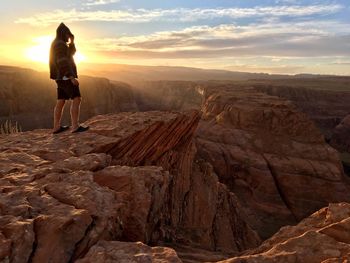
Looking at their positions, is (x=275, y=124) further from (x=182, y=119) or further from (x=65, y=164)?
(x=65, y=164)

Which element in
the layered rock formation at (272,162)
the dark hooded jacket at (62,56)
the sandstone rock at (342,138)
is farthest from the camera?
the sandstone rock at (342,138)

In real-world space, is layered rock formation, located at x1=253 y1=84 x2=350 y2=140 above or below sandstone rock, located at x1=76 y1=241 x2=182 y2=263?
below

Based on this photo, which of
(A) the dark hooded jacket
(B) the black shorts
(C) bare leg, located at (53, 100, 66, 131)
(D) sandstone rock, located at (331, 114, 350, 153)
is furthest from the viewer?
(D) sandstone rock, located at (331, 114, 350, 153)

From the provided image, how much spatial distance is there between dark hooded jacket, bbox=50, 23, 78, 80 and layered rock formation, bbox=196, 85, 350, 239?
57.2 ft

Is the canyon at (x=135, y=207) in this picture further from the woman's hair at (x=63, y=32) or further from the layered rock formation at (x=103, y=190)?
the woman's hair at (x=63, y=32)

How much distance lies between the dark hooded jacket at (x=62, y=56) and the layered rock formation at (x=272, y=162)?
57.2 ft

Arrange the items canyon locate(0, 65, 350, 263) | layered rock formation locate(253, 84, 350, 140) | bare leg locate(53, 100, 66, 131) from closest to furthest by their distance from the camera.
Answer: canyon locate(0, 65, 350, 263) < bare leg locate(53, 100, 66, 131) < layered rock formation locate(253, 84, 350, 140)

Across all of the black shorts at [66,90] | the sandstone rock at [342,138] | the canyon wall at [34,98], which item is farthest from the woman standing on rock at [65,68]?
the sandstone rock at [342,138]

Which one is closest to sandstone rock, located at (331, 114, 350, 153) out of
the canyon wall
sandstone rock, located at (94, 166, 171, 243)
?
the canyon wall

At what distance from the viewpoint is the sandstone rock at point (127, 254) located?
4.13 metres

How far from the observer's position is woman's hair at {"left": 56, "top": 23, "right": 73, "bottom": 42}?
8.84 m

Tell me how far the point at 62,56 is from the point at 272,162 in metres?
21.9

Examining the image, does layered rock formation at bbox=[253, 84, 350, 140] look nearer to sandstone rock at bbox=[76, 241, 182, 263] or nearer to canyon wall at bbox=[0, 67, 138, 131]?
canyon wall at bbox=[0, 67, 138, 131]

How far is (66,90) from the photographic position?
930 centimetres
